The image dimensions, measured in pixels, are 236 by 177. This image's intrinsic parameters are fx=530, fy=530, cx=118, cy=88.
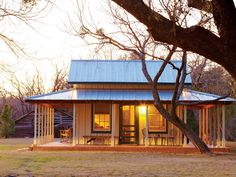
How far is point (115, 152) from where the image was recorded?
2405 cm

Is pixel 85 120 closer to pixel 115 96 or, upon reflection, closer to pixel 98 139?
pixel 98 139

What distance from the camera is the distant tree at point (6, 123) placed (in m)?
38.3

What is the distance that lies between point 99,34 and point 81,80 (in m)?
4.87

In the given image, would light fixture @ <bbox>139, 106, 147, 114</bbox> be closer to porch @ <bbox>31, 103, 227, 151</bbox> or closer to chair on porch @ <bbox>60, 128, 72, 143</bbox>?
porch @ <bbox>31, 103, 227, 151</bbox>

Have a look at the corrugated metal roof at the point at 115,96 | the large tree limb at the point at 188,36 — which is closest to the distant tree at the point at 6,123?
the corrugated metal roof at the point at 115,96

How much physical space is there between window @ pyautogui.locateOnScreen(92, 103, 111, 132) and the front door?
0.70 meters

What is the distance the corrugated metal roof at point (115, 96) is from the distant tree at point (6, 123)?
12171mm

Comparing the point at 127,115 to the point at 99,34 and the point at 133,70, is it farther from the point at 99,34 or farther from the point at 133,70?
the point at 99,34

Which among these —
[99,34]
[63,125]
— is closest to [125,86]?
[99,34]

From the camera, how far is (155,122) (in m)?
27.2

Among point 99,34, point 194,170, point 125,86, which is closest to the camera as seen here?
point 194,170

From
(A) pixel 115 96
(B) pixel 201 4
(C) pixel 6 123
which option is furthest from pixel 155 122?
(B) pixel 201 4

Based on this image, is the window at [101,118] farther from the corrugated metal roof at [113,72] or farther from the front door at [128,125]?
the corrugated metal roof at [113,72]

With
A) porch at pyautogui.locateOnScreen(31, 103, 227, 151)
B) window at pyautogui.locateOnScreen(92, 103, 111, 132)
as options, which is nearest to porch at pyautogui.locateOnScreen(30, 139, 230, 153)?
porch at pyautogui.locateOnScreen(31, 103, 227, 151)
